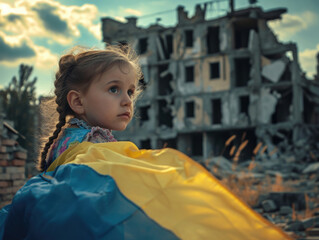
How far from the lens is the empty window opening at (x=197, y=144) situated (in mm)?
33500

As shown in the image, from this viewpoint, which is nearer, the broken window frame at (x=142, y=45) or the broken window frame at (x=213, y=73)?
the broken window frame at (x=213, y=73)

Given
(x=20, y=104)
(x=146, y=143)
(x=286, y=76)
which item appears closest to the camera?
(x=20, y=104)

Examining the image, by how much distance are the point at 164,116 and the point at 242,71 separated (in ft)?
22.8

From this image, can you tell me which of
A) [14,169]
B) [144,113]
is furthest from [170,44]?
[14,169]

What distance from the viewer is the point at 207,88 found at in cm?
3166

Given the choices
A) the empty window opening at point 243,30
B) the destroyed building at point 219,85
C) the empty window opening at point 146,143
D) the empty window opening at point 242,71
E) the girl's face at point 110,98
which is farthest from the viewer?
the empty window opening at point 146,143

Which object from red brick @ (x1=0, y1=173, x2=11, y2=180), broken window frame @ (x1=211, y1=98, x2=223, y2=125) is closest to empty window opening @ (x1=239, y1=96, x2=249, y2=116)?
broken window frame @ (x1=211, y1=98, x2=223, y2=125)

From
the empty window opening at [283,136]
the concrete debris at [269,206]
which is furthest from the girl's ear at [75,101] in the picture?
the empty window opening at [283,136]

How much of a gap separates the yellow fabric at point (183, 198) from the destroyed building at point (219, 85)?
26.1 m

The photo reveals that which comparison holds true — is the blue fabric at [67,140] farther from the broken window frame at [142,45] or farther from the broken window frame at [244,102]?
the broken window frame at [142,45]

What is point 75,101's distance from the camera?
259cm

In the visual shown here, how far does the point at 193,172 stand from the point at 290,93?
29.4m

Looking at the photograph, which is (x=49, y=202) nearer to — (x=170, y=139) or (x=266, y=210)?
(x=266, y=210)

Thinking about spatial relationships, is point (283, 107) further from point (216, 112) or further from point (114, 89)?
point (114, 89)
